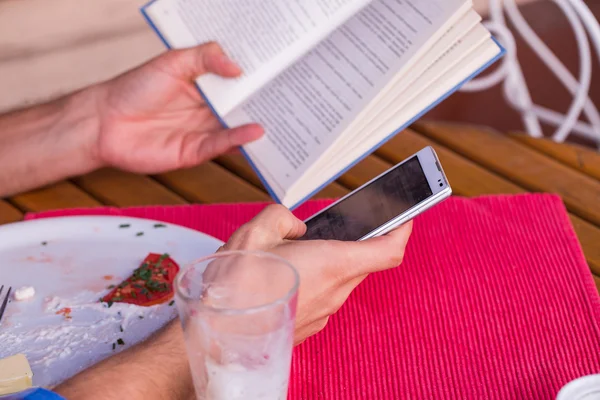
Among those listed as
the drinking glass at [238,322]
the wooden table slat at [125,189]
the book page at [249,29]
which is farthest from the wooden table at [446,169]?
the drinking glass at [238,322]

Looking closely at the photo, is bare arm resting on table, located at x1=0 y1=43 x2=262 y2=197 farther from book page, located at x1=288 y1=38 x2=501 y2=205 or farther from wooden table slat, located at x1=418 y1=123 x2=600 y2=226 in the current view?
wooden table slat, located at x1=418 y1=123 x2=600 y2=226

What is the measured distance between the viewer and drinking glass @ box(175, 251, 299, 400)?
478mm

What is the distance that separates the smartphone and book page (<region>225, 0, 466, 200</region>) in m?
0.15

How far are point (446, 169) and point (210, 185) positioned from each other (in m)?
0.36

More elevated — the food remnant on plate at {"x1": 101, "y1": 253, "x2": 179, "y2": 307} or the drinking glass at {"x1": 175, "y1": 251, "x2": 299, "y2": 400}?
the drinking glass at {"x1": 175, "y1": 251, "x2": 299, "y2": 400}

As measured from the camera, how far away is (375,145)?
0.98 m

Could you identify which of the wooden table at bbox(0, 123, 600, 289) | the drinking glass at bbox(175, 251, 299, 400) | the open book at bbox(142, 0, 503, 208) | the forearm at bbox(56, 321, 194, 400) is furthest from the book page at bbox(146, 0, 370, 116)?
the drinking glass at bbox(175, 251, 299, 400)

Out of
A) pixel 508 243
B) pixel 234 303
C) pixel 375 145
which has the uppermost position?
pixel 234 303

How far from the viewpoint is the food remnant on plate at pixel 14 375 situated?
63 centimetres

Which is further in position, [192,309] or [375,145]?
[375,145]

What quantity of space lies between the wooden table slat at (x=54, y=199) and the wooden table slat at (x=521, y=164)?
0.54 metres

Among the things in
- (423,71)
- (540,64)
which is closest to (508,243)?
(423,71)

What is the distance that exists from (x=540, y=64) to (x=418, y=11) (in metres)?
1.85

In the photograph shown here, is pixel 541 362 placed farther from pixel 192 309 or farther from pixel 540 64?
pixel 540 64
